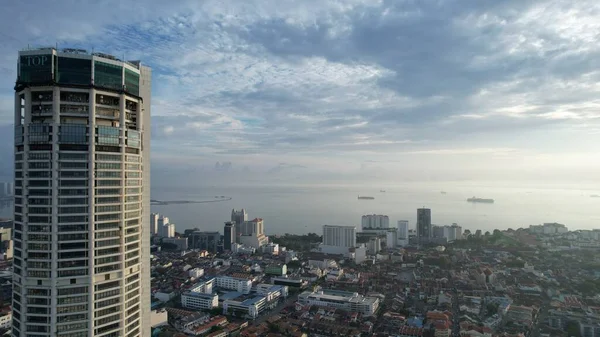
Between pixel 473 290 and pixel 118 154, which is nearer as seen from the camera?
pixel 118 154

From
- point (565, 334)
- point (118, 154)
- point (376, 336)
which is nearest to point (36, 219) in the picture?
point (118, 154)

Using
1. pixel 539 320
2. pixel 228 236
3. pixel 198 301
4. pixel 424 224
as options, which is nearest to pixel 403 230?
pixel 424 224

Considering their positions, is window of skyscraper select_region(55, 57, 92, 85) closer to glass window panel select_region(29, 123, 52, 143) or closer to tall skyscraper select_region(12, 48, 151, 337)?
tall skyscraper select_region(12, 48, 151, 337)

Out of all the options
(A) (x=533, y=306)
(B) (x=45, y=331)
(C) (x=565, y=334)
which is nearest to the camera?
(B) (x=45, y=331)

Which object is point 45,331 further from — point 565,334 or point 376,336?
point 565,334

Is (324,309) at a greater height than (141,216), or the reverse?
(141,216)

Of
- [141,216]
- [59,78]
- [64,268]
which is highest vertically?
[59,78]

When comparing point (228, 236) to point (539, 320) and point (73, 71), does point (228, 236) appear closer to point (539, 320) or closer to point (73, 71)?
point (539, 320)
